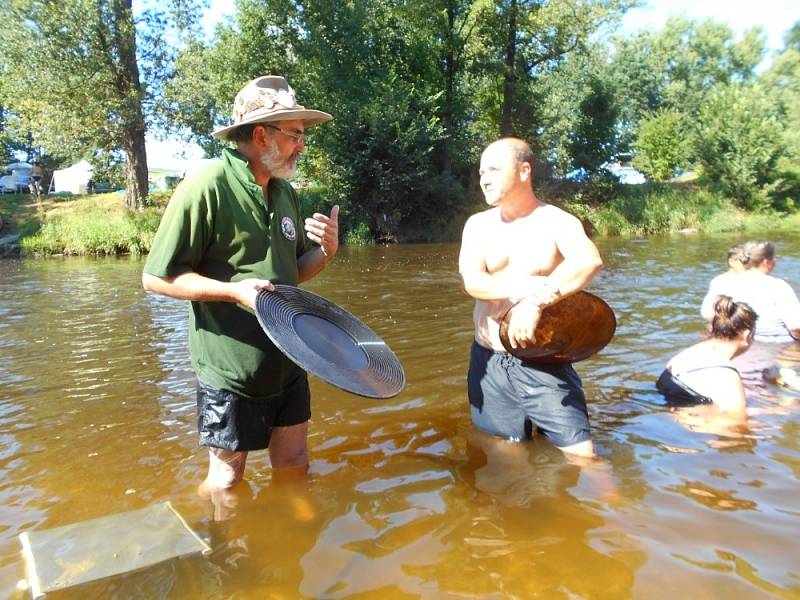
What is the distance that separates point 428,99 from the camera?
99.2 ft

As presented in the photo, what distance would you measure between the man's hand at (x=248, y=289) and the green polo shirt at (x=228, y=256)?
24 centimetres

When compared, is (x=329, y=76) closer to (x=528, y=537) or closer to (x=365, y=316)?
(x=365, y=316)

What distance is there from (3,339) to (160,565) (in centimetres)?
789

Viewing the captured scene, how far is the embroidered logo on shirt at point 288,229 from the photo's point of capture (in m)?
3.48

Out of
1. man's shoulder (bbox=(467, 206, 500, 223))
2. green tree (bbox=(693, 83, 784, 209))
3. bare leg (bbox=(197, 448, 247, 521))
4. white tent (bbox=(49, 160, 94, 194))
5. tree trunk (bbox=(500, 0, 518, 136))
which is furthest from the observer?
white tent (bbox=(49, 160, 94, 194))

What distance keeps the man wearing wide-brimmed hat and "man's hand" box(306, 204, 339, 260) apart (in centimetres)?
19

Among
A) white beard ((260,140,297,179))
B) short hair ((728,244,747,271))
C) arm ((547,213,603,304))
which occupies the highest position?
white beard ((260,140,297,179))

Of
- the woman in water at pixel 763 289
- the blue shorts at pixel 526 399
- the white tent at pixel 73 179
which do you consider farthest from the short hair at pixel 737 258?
the white tent at pixel 73 179

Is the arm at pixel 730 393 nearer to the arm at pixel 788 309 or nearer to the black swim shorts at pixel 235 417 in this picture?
the arm at pixel 788 309

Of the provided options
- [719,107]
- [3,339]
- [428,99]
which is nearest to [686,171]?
[719,107]

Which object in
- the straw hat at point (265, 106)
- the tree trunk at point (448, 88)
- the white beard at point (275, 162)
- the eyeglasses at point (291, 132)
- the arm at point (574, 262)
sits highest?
the tree trunk at point (448, 88)

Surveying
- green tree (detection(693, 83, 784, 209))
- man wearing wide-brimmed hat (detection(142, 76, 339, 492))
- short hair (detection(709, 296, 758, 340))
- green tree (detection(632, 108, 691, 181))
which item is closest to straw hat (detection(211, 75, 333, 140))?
man wearing wide-brimmed hat (detection(142, 76, 339, 492))

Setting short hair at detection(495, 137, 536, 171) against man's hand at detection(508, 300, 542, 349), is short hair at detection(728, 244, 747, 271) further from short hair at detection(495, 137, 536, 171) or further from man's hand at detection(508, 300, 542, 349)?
man's hand at detection(508, 300, 542, 349)

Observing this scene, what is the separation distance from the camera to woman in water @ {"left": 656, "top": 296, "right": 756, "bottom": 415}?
16.7 ft
